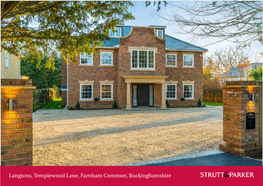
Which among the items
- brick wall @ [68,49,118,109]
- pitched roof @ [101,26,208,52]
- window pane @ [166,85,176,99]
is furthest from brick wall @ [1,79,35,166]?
window pane @ [166,85,176,99]

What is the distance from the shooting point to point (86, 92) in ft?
60.3

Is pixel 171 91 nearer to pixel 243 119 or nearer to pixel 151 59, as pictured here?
pixel 151 59

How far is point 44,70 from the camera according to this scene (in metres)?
38.6

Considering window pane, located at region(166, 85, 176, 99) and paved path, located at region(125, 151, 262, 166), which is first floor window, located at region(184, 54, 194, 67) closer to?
window pane, located at region(166, 85, 176, 99)

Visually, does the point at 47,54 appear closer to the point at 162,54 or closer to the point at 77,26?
the point at 77,26

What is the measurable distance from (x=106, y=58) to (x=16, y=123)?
1613 centimetres

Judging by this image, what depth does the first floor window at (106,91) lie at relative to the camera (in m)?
18.7

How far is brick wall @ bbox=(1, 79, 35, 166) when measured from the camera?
9.76 ft

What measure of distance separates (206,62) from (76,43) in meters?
29.2

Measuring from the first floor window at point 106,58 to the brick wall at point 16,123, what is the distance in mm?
15836

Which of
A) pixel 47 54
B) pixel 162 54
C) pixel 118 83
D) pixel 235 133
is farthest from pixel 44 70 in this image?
pixel 235 133

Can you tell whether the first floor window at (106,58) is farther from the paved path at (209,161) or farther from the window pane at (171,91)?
the paved path at (209,161)

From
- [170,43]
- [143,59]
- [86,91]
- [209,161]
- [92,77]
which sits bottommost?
[209,161]

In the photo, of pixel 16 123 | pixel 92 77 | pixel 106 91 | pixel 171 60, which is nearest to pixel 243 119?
pixel 16 123
